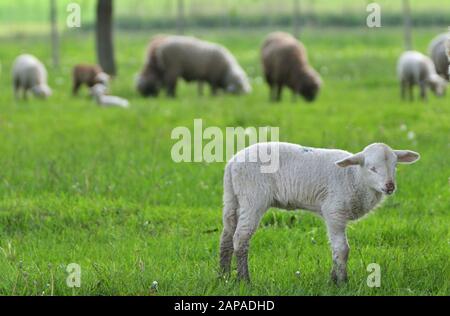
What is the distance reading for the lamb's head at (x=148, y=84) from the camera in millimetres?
20156

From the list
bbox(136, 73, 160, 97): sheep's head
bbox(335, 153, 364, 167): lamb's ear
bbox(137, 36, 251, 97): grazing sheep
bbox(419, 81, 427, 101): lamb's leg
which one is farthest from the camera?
bbox(137, 36, 251, 97): grazing sheep

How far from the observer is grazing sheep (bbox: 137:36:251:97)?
66.4 feet

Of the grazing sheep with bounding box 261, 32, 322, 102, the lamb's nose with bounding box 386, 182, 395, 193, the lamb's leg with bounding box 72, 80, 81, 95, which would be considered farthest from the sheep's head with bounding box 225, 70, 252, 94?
the lamb's nose with bounding box 386, 182, 395, 193

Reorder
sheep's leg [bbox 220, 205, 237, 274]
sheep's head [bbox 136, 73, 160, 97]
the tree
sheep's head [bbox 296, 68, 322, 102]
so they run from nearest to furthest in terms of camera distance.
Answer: sheep's leg [bbox 220, 205, 237, 274], sheep's head [bbox 296, 68, 322, 102], sheep's head [bbox 136, 73, 160, 97], the tree

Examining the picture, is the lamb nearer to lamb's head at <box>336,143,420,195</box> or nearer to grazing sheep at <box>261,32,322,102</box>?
lamb's head at <box>336,143,420,195</box>

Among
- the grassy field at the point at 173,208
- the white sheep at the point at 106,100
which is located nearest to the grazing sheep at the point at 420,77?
the grassy field at the point at 173,208

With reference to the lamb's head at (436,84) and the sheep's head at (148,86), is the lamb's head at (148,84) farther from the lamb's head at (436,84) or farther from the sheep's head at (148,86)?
the lamb's head at (436,84)

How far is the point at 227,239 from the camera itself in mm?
5992

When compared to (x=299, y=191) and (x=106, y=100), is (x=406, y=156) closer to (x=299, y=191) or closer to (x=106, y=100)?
(x=299, y=191)

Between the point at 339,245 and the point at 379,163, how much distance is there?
1.93ft

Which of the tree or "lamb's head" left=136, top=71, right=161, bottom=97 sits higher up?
the tree

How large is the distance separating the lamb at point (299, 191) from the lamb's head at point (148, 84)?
47.1 feet

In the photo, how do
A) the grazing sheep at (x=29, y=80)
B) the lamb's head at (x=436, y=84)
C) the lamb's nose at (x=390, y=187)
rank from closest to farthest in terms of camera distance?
the lamb's nose at (x=390, y=187), the lamb's head at (x=436, y=84), the grazing sheep at (x=29, y=80)

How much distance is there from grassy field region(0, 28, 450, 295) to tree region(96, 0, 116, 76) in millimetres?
6103
